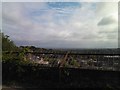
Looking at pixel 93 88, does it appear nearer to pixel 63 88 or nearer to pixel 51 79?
pixel 63 88

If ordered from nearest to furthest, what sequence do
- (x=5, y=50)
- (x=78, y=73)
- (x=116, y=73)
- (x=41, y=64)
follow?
1. (x=116, y=73)
2. (x=78, y=73)
3. (x=41, y=64)
4. (x=5, y=50)

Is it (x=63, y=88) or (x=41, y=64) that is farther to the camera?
Result: (x=41, y=64)

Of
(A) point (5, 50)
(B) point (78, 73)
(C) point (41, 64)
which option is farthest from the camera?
(A) point (5, 50)

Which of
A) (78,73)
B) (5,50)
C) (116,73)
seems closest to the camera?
(116,73)

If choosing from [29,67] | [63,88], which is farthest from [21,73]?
[63,88]

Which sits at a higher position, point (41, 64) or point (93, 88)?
point (41, 64)

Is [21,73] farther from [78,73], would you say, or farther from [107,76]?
[107,76]

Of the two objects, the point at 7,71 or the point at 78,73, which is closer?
the point at 78,73

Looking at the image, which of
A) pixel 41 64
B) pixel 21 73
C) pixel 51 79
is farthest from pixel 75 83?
pixel 21 73

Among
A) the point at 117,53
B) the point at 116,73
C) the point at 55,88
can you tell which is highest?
the point at 117,53
